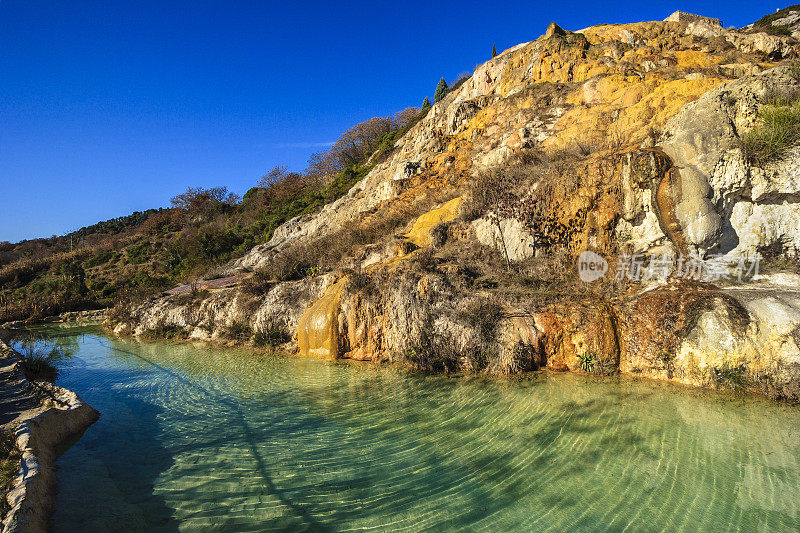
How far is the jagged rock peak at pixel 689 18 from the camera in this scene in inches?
707

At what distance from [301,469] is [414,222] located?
40.6ft

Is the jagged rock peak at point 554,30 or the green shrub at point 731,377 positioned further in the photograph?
the jagged rock peak at point 554,30

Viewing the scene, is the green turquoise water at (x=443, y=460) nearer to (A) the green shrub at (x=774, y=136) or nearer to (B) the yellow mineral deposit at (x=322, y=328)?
(B) the yellow mineral deposit at (x=322, y=328)

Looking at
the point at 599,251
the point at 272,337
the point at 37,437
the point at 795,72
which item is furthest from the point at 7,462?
the point at 795,72

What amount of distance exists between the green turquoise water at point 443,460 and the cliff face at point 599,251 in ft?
2.93

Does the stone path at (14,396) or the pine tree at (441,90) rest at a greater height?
the pine tree at (441,90)

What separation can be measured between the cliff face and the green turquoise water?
35.1 inches

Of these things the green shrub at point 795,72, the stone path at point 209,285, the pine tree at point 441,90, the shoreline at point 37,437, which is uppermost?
the pine tree at point 441,90

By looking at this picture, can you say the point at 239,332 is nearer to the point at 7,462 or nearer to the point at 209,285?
→ the point at 209,285

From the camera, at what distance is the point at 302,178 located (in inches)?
1724

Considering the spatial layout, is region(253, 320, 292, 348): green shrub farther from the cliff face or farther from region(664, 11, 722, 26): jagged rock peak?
region(664, 11, 722, 26): jagged rock peak

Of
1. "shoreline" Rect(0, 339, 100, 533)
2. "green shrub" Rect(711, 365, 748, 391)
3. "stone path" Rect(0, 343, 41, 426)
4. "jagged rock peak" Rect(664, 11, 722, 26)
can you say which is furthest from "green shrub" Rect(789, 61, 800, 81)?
"stone path" Rect(0, 343, 41, 426)

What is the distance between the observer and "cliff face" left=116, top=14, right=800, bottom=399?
22.5 ft

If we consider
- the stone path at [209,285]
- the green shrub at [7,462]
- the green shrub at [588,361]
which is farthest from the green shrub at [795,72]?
the stone path at [209,285]
